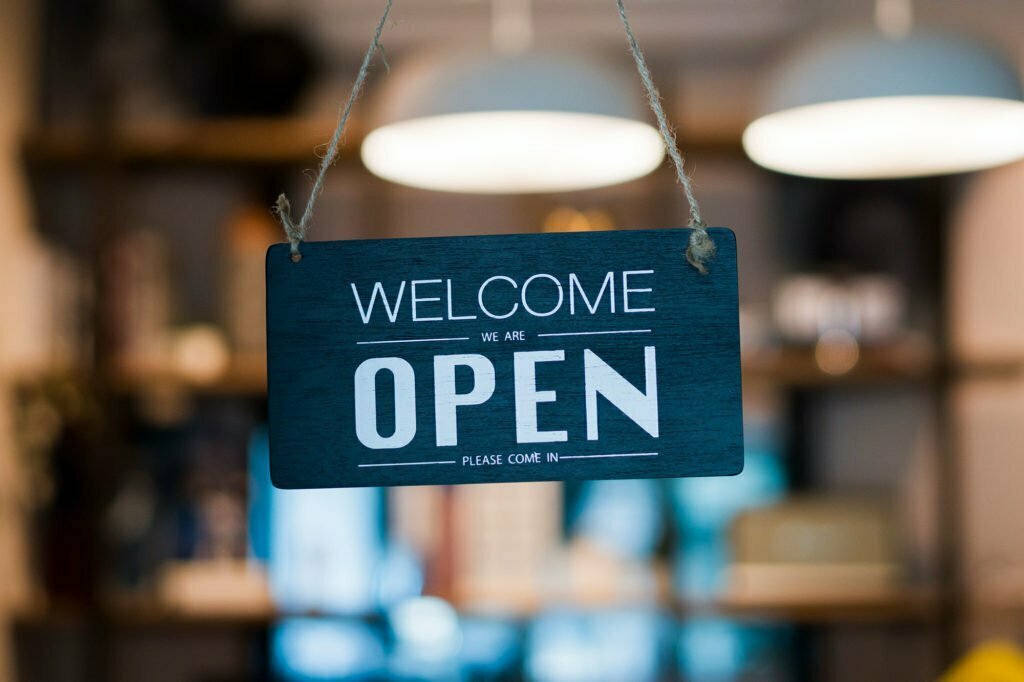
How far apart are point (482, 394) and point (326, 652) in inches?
83.6

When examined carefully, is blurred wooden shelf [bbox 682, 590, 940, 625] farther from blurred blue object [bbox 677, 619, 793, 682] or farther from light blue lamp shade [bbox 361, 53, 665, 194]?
light blue lamp shade [bbox 361, 53, 665, 194]

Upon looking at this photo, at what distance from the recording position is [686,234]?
0.71 meters

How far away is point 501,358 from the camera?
71cm

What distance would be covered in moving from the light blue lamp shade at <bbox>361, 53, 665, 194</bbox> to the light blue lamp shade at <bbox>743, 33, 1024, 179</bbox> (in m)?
Answer: 0.13

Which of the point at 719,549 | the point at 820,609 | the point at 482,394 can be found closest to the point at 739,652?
the point at 719,549

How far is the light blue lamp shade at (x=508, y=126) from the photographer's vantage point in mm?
1197

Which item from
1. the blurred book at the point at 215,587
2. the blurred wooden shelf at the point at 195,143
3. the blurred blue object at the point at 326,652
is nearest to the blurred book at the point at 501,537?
the blurred blue object at the point at 326,652

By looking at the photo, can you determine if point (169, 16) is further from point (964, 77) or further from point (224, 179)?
point (964, 77)

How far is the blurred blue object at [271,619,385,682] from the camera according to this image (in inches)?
105

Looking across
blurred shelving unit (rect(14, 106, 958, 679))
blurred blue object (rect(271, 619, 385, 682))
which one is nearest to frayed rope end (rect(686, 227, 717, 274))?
blurred shelving unit (rect(14, 106, 958, 679))

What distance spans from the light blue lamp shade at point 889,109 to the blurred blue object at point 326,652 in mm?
1819

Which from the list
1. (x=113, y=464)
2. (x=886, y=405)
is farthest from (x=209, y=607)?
(x=886, y=405)

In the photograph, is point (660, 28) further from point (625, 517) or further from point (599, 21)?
point (625, 517)

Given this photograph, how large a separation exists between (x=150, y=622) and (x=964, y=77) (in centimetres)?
196
